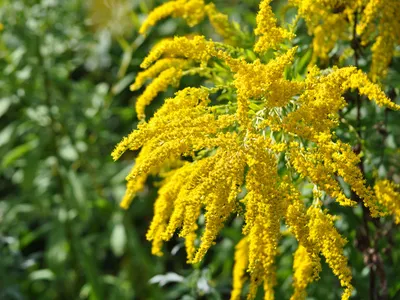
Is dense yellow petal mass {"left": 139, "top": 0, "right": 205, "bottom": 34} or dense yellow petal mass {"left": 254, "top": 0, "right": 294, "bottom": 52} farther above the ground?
dense yellow petal mass {"left": 254, "top": 0, "right": 294, "bottom": 52}

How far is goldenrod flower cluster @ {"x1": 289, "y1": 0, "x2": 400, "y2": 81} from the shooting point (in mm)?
2750

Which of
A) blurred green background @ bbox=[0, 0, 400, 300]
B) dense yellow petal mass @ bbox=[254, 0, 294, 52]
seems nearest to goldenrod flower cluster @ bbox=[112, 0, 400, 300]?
dense yellow petal mass @ bbox=[254, 0, 294, 52]

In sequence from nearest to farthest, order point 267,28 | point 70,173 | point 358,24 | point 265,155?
point 265,155
point 267,28
point 358,24
point 70,173

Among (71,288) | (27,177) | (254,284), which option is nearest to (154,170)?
(254,284)

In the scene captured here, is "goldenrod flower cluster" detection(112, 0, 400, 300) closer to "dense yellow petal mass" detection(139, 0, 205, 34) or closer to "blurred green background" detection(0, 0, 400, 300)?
"dense yellow petal mass" detection(139, 0, 205, 34)

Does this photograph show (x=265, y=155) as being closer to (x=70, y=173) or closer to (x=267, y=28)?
(x=267, y=28)

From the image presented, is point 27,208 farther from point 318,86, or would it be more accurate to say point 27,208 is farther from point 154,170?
point 318,86

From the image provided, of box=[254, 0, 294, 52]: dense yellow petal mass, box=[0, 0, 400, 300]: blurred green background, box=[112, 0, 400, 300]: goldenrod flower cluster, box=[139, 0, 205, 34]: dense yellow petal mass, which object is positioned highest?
box=[254, 0, 294, 52]: dense yellow petal mass

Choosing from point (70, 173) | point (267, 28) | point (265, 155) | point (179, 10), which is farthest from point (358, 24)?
point (70, 173)

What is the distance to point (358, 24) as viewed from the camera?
2.92 metres

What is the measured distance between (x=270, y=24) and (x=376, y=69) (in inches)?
23.9

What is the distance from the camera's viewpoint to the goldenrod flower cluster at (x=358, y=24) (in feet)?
9.02

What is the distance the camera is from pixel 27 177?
4.82 metres

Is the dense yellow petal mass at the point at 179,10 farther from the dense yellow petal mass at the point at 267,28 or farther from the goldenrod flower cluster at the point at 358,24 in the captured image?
the dense yellow petal mass at the point at 267,28
